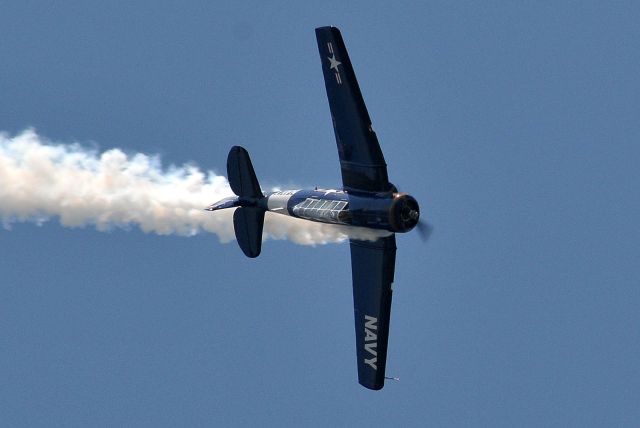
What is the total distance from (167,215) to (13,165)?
600cm

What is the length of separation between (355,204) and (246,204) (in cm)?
568

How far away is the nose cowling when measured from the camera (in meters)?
45.1

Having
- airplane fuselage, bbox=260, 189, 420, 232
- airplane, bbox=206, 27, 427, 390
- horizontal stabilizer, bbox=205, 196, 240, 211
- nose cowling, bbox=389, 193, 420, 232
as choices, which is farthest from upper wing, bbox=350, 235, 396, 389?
horizontal stabilizer, bbox=205, 196, 240, 211

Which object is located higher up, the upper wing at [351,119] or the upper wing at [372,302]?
the upper wing at [351,119]

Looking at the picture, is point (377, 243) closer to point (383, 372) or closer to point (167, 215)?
point (383, 372)

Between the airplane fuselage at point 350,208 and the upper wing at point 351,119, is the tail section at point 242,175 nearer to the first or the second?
the airplane fuselage at point 350,208

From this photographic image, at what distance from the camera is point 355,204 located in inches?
1822

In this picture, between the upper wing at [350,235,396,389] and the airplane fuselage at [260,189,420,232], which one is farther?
the upper wing at [350,235,396,389]

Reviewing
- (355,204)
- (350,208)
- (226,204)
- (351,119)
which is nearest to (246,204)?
(226,204)

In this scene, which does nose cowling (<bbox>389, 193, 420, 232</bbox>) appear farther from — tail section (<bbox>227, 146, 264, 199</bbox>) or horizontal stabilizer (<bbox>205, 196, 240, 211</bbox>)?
horizontal stabilizer (<bbox>205, 196, 240, 211</bbox>)

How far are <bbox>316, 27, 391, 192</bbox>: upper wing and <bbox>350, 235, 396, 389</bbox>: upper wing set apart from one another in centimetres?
267

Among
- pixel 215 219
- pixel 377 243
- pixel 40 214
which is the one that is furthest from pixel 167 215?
pixel 377 243

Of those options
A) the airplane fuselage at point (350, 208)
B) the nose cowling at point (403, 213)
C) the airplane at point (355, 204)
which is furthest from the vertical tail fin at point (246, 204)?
the nose cowling at point (403, 213)

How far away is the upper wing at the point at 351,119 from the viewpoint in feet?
152
